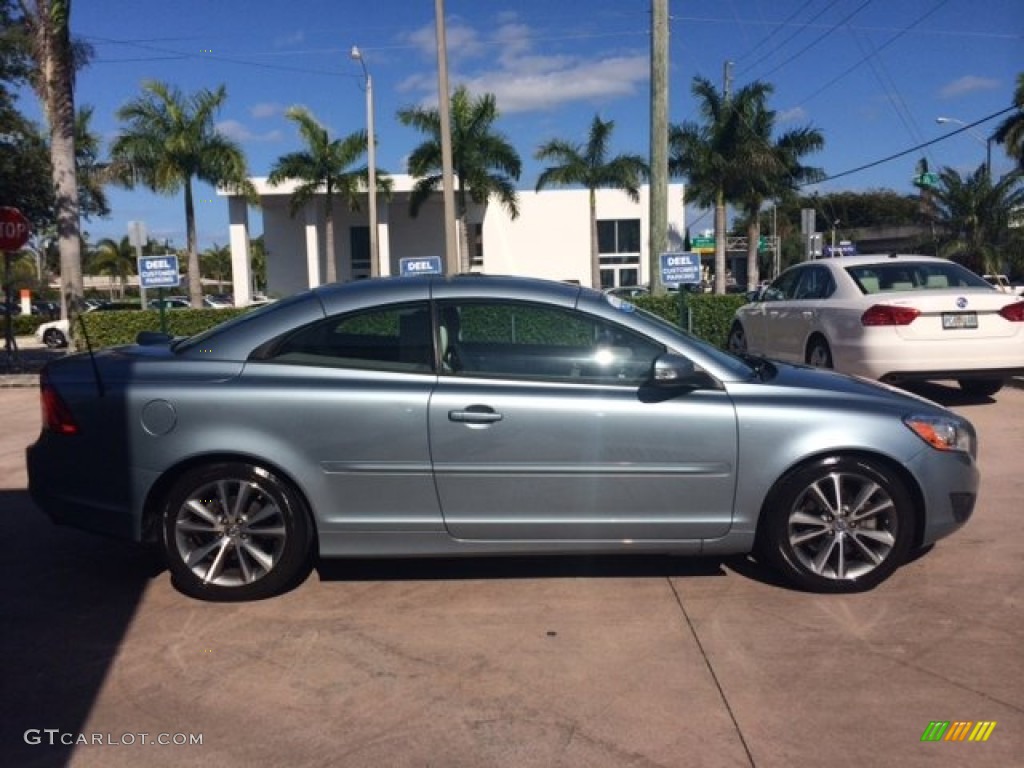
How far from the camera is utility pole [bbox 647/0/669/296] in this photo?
17219mm

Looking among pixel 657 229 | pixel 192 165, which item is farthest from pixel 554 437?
pixel 192 165

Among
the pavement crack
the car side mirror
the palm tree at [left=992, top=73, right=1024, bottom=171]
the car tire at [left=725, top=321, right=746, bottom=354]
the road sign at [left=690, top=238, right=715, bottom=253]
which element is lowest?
the pavement crack

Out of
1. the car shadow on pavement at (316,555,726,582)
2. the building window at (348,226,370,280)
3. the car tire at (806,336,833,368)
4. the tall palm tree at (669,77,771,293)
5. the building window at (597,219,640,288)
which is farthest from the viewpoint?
the building window at (597,219,640,288)

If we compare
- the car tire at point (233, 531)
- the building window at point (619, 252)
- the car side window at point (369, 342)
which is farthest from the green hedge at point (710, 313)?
the building window at point (619, 252)

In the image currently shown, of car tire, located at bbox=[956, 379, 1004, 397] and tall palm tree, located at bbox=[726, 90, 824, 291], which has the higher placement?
tall palm tree, located at bbox=[726, 90, 824, 291]

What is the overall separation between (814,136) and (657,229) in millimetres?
20215

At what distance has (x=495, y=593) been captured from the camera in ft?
14.9

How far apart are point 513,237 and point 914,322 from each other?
3473 cm

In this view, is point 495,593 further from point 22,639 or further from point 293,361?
point 22,639

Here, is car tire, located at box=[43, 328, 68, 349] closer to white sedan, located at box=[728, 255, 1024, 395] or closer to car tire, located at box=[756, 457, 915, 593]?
white sedan, located at box=[728, 255, 1024, 395]

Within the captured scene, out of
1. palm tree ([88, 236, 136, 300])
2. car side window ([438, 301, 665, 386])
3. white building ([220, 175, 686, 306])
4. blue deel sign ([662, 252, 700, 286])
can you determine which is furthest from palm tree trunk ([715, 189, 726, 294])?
palm tree ([88, 236, 136, 300])

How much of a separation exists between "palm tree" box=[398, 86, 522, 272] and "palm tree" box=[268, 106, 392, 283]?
1.96m

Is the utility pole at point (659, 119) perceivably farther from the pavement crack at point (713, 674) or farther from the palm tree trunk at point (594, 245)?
the palm tree trunk at point (594, 245)

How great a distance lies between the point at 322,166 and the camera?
36.1m
